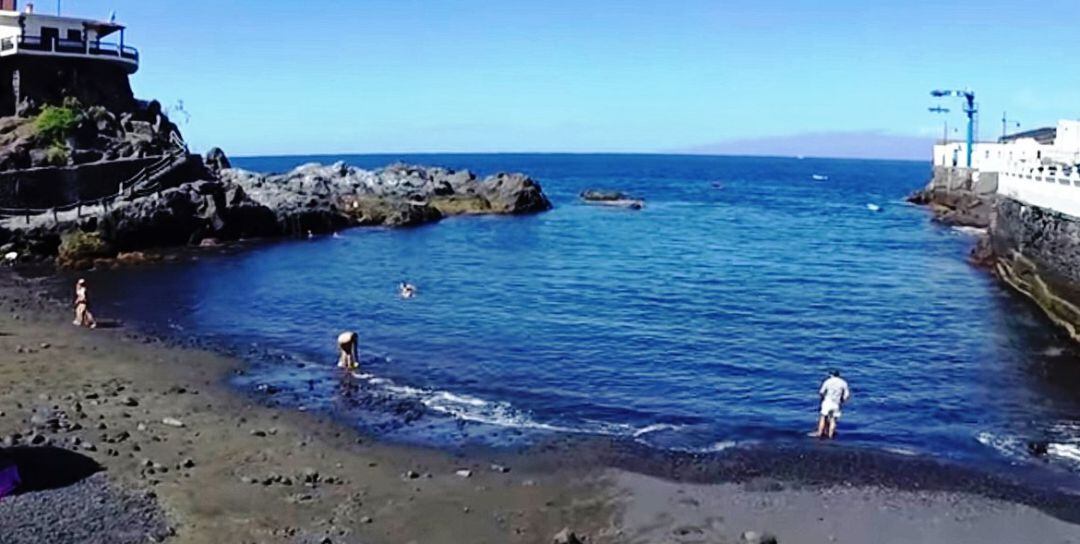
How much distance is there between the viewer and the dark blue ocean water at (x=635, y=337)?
83.5ft

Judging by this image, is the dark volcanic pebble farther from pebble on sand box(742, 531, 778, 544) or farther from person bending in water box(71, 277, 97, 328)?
person bending in water box(71, 277, 97, 328)

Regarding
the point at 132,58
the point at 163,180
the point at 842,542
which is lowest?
the point at 842,542

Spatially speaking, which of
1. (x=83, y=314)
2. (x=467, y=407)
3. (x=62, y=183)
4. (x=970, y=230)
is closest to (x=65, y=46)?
(x=62, y=183)

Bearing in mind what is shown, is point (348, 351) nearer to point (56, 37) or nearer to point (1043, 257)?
point (1043, 257)

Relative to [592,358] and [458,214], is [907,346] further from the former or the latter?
[458,214]

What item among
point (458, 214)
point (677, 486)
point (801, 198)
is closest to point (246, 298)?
point (677, 486)

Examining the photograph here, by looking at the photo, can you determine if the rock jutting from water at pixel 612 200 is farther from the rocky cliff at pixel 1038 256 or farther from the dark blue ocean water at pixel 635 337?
the rocky cliff at pixel 1038 256

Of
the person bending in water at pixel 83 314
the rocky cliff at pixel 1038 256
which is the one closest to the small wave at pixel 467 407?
the person bending in water at pixel 83 314

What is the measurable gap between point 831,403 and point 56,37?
204 feet

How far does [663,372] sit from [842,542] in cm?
1343

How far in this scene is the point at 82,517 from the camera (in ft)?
54.2

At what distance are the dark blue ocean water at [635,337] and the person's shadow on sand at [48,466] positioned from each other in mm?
6659

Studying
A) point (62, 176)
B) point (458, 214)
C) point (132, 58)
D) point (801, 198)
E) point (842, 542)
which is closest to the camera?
point (842, 542)

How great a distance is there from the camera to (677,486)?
20172 millimetres
